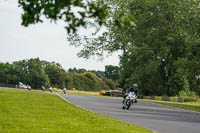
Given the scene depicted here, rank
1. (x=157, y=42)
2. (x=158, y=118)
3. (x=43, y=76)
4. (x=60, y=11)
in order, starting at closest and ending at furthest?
(x=60, y=11) → (x=158, y=118) → (x=157, y=42) → (x=43, y=76)

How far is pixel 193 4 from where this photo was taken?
52844 millimetres

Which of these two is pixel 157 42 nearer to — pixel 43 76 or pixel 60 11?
pixel 60 11

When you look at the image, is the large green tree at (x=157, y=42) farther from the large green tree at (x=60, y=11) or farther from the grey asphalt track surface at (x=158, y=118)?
the large green tree at (x=60, y=11)

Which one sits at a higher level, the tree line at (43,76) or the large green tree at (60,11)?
the tree line at (43,76)

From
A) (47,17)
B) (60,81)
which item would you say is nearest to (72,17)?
(47,17)

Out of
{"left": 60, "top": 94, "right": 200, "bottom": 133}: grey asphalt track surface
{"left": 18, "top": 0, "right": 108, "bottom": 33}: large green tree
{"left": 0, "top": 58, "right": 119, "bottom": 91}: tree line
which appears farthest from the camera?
{"left": 0, "top": 58, "right": 119, "bottom": 91}: tree line

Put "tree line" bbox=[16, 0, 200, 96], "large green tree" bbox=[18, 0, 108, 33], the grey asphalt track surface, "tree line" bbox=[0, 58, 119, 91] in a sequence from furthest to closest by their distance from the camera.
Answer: "tree line" bbox=[0, 58, 119, 91]
"tree line" bbox=[16, 0, 200, 96]
the grey asphalt track surface
"large green tree" bbox=[18, 0, 108, 33]

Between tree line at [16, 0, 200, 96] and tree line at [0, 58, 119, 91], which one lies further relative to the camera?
tree line at [0, 58, 119, 91]

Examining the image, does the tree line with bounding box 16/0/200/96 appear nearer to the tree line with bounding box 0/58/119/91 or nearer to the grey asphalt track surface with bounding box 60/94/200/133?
the grey asphalt track surface with bounding box 60/94/200/133

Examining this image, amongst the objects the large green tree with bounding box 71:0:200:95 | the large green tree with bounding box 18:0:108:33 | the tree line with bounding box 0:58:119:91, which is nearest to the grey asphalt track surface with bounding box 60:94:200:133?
the large green tree with bounding box 18:0:108:33

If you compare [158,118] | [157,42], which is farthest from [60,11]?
[157,42]

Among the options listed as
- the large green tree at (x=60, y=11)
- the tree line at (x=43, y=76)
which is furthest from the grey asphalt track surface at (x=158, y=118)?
the tree line at (x=43, y=76)

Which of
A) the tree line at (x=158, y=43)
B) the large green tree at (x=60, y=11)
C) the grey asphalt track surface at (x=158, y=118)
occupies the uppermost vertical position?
the tree line at (x=158, y=43)

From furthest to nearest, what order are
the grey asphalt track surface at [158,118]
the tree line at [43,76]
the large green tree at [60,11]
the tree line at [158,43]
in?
1. the tree line at [43,76]
2. the tree line at [158,43]
3. the grey asphalt track surface at [158,118]
4. the large green tree at [60,11]
